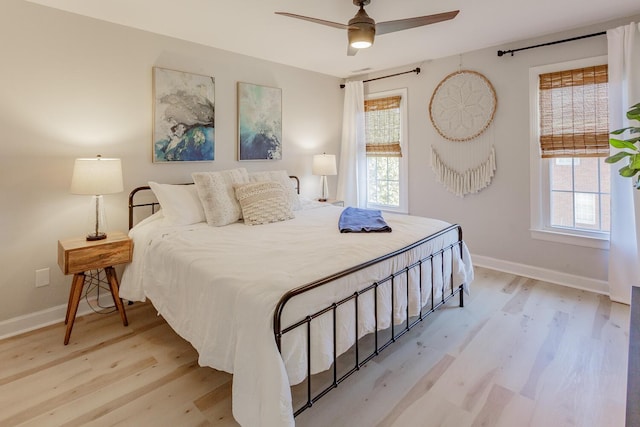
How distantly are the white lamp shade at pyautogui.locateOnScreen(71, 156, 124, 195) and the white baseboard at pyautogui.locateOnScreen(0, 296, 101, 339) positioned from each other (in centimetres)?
109

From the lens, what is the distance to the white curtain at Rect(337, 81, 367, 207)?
196 inches

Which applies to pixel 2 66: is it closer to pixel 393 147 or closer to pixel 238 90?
pixel 238 90

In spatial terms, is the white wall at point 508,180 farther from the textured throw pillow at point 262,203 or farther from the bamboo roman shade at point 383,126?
the textured throw pillow at point 262,203

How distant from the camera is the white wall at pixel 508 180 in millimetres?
3350

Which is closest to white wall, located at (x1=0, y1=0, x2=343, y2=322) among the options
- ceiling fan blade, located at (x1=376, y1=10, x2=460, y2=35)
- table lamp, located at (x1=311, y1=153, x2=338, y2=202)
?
table lamp, located at (x1=311, y1=153, x2=338, y2=202)

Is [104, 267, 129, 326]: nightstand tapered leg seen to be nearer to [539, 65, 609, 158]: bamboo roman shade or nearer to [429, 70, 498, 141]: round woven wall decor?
[429, 70, 498, 141]: round woven wall decor

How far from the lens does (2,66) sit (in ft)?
8.15

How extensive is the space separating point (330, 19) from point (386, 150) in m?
2.22

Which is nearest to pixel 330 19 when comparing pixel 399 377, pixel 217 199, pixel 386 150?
pixel 217 199

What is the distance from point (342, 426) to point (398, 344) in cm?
85

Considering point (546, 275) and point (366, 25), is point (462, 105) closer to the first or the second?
point (546, 275)

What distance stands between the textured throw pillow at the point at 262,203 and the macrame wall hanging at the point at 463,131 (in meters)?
2.20

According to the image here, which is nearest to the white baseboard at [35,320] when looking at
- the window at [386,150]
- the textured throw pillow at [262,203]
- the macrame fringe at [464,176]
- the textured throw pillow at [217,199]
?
the textured throw pillow at [217,199]

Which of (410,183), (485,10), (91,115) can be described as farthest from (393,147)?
(91,115)
